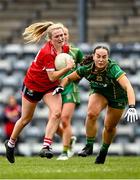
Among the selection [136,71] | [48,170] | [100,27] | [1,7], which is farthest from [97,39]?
[48,170]

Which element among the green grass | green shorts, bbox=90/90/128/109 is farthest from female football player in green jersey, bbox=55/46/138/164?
the green grass

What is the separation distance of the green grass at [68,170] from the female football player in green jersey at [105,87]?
21.4 inches

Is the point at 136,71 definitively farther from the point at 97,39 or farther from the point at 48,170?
the point at 48,170

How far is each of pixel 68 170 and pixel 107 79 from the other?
60.7 inches

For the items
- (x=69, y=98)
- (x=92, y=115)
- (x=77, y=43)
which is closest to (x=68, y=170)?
(x=92, y=115)

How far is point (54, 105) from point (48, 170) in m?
1.69

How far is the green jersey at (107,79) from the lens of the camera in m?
14.0

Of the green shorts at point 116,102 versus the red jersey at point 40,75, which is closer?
the green shorts at point 116,102

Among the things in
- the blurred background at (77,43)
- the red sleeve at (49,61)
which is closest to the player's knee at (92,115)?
the red sleeve at (49,61)

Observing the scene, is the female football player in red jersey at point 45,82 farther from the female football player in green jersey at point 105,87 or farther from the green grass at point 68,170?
the green grass at point 68,170

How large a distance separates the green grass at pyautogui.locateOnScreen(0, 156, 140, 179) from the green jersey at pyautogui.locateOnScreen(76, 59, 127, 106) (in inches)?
41.2

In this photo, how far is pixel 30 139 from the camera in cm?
2411

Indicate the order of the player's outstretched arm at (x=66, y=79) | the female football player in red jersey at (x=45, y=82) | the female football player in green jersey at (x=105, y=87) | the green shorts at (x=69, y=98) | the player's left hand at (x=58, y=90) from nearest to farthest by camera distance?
1. the female football player in green jersey at (x=105, y=87)
2. the player's outstretched arm at (x=66, y=79)
3. the player's left hand at (x=58, y=90)
4. the female football player in red jersey at (x=45, y=82)
5. the green shorts at (x=69, y=98)

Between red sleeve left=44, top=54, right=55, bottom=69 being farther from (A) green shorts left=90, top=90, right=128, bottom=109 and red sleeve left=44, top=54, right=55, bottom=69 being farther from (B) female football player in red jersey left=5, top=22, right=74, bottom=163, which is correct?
(A) green shorts left=90, top=90, right=128, bottom=109
